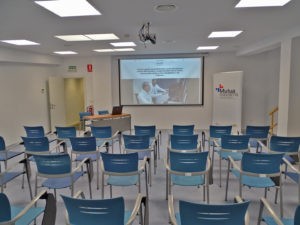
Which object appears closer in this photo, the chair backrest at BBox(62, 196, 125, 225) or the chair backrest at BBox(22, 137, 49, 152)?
the chair backrest at BBox(62, 196, 125, 225)

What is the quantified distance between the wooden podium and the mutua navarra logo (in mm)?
3301

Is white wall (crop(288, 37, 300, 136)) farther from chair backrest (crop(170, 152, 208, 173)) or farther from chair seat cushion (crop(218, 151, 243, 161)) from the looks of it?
chair backrest (crop(170, 152, 208, 173))

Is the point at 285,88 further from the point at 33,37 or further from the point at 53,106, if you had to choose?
the point at 53,106

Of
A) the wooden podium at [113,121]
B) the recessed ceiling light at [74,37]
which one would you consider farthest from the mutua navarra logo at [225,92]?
the recessed ceiling light at [74,37]

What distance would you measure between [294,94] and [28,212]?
5317 millimetres

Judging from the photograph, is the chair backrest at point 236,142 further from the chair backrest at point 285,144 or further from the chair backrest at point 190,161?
the chair backrest at point 190,161

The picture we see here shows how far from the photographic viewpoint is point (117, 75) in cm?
908

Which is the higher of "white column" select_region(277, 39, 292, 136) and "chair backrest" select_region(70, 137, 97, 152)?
"white column" select_region(277, 39, 292, 136)

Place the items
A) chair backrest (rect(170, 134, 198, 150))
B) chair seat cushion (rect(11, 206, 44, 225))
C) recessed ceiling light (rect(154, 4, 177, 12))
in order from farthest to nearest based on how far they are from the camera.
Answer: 1. chair backrest (rect(170, 134, 198, 150))
2. recessed ceiling light (rect(154, 4, 177, 12))
3. chair seat cushion (rect(11, 206, 44, 225))

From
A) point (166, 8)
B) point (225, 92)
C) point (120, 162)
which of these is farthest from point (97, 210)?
point (225, 92)

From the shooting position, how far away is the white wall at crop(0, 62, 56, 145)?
6770 millimetres

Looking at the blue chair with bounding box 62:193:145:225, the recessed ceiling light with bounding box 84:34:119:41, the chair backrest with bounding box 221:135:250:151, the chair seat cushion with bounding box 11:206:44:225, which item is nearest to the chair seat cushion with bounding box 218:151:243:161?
the chair backrest with bounding box 221:135:250:151

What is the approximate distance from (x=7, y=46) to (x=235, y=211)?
6891 millimetres

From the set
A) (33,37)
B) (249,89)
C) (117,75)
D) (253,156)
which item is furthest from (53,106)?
(253,156)
